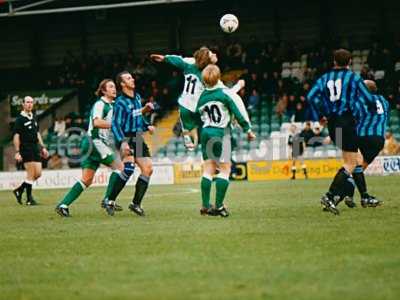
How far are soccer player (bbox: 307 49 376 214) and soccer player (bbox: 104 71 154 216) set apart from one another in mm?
2771

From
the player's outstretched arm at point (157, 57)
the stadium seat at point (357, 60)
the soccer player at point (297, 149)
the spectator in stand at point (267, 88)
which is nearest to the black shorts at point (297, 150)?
the soccer player at point (297, 149)

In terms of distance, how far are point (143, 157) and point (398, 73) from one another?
21.3m

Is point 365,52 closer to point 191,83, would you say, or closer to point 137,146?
point 191,83

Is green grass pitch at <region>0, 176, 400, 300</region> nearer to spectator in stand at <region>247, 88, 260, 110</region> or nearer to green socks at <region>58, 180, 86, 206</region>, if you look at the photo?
green socks at <region>58, 180, 86, 206</region>

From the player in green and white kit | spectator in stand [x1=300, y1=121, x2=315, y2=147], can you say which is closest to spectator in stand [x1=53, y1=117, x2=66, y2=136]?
spectator in stand [x1=300, y1=121, x2=315, y2=147]

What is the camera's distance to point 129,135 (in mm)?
14633

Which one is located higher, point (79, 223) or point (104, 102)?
point (104, 102)

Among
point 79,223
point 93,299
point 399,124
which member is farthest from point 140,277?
point 399,124

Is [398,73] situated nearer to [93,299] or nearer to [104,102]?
[104,102]

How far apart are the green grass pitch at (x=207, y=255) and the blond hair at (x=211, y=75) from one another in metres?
1.93

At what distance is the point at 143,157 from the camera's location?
575 inches

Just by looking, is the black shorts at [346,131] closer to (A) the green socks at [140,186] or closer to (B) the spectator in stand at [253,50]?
(A) the green socks at [140,186]

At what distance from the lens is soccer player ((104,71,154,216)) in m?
14.6

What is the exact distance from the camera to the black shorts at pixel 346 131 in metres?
13.4
